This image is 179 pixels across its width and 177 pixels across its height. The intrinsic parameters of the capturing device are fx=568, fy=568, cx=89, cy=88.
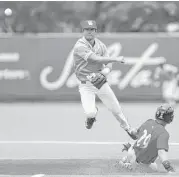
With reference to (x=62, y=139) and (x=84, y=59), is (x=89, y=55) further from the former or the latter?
(x=62, y=139)

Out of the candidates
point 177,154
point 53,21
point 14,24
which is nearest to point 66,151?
Result: point 177,154

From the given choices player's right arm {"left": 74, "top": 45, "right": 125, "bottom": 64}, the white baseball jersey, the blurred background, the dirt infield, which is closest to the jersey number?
the dirt infield

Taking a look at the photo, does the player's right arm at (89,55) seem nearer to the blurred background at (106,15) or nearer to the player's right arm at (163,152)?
the player's right arm at (163,152)

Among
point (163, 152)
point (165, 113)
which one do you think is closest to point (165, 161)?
point (163, 152)

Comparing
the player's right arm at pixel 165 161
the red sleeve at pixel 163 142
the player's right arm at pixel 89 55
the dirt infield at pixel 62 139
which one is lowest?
the dirt infield at pixel 62 139

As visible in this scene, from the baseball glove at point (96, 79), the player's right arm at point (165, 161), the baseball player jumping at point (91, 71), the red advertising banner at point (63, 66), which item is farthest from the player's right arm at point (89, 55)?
the red advertising banner at point (63, 66)

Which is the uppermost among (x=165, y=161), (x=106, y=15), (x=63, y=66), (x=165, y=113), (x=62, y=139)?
(x=165, y=113)

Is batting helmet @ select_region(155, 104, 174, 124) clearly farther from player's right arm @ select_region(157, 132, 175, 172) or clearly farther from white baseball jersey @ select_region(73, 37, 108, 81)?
white baseball jersey @ select_region(73, 37, 108, 81)
